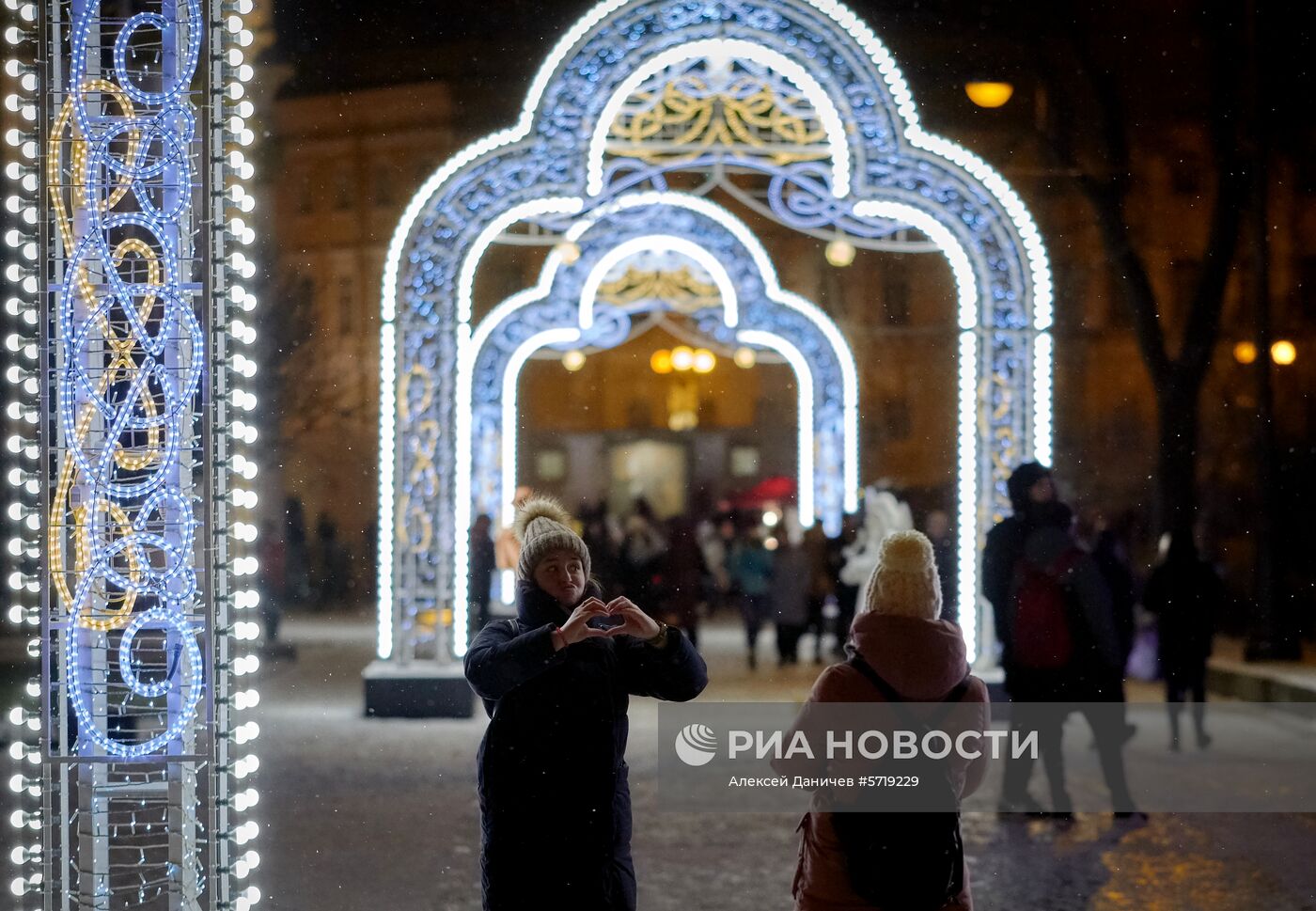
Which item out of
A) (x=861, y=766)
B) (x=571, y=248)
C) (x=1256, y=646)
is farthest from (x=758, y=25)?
(x=1256, y=646)

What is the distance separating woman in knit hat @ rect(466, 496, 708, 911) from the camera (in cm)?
300

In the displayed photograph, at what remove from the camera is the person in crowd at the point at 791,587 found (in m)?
10.5

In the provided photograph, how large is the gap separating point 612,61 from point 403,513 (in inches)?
109

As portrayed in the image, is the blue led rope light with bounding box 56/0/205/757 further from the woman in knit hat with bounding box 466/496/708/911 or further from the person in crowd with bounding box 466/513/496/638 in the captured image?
the person in crowd with bounding box 466/513/496/638

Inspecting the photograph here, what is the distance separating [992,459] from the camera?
7.79 meters

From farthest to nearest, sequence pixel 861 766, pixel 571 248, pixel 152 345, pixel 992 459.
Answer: pixel 571 248 → pixel 992 459 → pixel 152 345 → pixel 861 766

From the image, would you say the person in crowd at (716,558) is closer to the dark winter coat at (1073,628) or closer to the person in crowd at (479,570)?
the person in crowd at (479,570)

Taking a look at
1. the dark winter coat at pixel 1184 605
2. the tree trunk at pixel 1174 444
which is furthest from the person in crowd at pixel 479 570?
the tree trunk at pixel 1174 444

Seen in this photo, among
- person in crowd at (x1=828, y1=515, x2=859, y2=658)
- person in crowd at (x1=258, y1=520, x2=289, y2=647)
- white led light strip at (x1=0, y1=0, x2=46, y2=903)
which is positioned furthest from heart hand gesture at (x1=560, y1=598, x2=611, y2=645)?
person in crowd at (x1=258, y1=520, x2=289, y2=647)

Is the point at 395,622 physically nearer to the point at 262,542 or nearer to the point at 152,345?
the point at 262,542

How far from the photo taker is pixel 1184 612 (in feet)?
22.9

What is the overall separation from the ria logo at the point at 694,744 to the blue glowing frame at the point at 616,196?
10.1 ft

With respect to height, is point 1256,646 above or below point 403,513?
below

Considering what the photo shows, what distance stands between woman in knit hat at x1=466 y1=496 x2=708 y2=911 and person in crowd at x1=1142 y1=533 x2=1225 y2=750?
4.67 m
